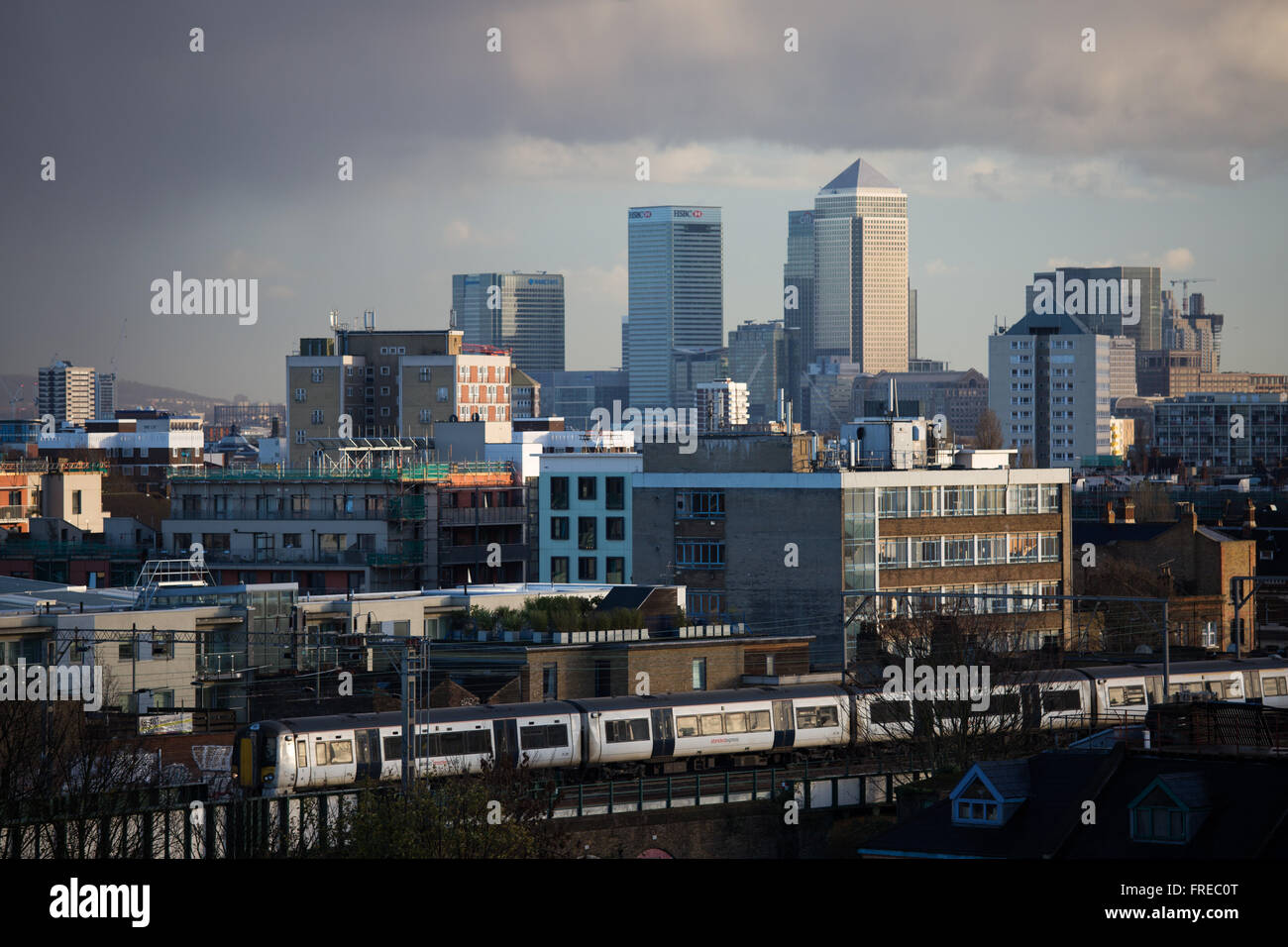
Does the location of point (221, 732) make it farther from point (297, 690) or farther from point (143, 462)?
point (143, 462)

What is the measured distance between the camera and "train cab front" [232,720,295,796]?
34.3m

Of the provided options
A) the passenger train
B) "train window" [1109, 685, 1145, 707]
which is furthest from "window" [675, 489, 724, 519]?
"train window" [1109, 685, 1145, 707]

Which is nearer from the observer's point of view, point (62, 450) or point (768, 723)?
point (768, 723)

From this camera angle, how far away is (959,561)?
66.2 meters

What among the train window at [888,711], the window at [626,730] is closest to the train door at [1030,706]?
the train window at [888,711]

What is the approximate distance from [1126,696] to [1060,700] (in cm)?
297

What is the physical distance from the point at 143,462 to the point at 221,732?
147290 millimetres

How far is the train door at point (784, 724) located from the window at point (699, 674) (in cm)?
526

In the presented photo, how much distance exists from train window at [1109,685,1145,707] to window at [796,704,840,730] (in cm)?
762

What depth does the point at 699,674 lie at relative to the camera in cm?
4747

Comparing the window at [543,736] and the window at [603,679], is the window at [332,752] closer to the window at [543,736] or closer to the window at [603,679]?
the window at [543,736]

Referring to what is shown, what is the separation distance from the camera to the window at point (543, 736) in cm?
3822
